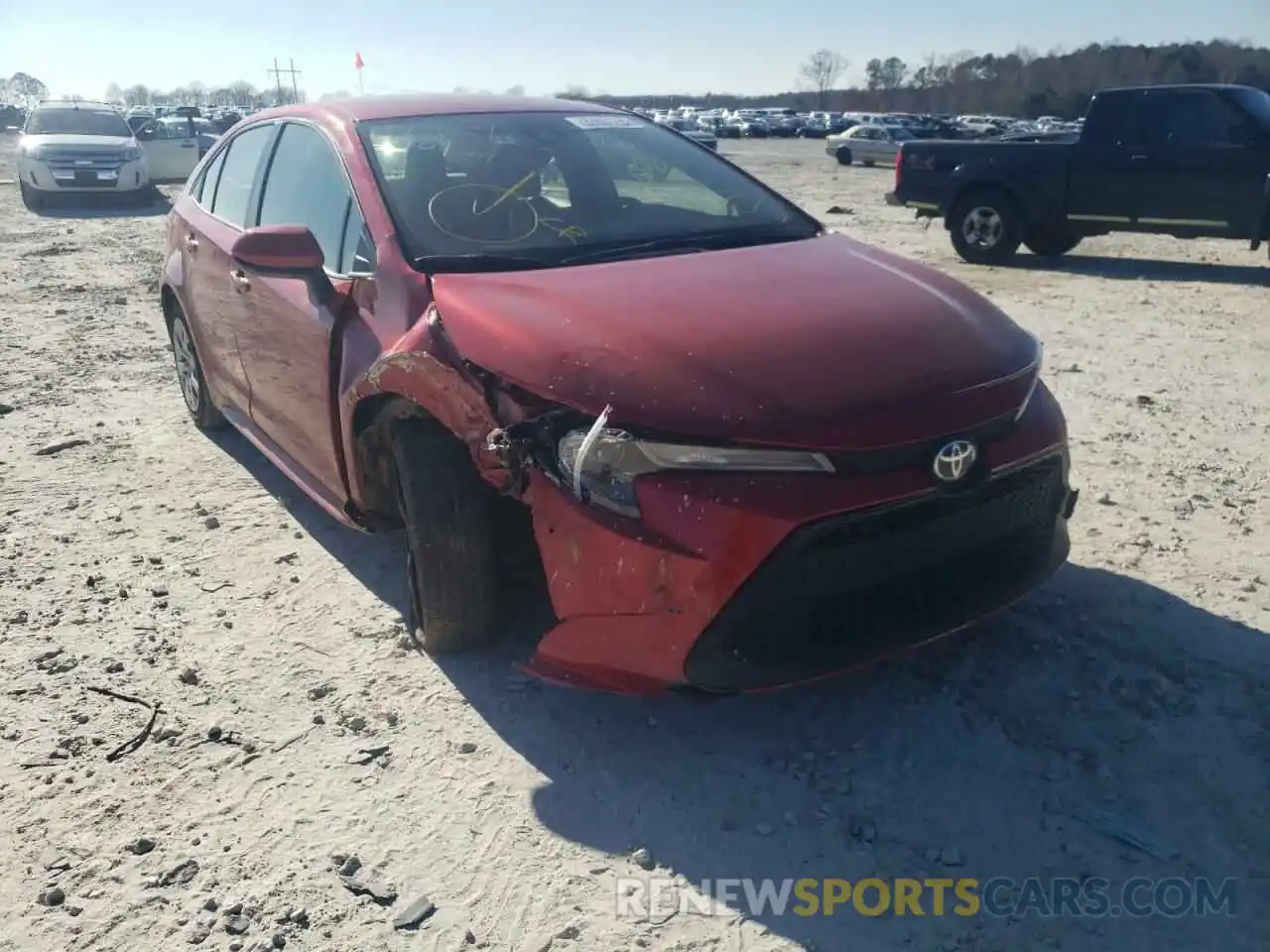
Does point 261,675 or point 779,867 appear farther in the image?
point 261,675

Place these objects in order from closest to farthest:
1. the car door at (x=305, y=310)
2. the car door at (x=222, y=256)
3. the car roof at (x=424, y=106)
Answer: the car door at (x=305, y=310) < the car roof at (x=424, y=106) < the car door at (x=222, y=256)

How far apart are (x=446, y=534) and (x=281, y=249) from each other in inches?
44.7

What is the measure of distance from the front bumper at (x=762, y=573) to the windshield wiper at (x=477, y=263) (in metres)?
0.84

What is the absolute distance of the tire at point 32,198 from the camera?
1648 cm

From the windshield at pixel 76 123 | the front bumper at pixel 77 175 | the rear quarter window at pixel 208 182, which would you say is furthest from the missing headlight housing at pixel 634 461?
the windshield at pixel 76 123

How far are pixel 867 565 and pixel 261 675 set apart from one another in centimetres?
195

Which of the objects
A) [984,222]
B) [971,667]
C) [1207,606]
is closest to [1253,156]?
[984,222]

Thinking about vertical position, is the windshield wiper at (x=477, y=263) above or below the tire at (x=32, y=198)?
above

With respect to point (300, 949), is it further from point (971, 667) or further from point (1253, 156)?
point (1253, 156)

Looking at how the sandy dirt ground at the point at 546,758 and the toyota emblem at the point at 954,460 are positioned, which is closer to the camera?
the sandy dirt ground at the point at 546,758

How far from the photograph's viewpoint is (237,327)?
4.40 metres

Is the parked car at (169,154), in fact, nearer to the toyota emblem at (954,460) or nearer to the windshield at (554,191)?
the windshield at (554,191)

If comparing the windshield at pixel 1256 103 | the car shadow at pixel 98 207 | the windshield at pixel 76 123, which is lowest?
the car shadow at pixel 98 207

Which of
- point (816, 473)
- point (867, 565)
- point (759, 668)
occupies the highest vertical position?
point (816, 473)
